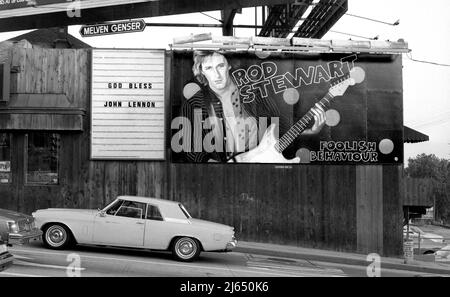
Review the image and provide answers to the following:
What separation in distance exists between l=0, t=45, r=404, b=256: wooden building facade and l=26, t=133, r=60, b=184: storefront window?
0.10 ft

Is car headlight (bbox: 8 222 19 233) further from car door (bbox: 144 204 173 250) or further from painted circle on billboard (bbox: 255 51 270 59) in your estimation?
painted circle on billboard (bbox: 255 51 270 59)

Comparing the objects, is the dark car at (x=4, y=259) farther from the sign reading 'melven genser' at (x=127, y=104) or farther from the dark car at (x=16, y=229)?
the sign reading 'melven genser' at (x=127, y=104)

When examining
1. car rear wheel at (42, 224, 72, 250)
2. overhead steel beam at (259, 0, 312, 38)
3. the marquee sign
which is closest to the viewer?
car rear wheel at (42, 224, 72, 250)

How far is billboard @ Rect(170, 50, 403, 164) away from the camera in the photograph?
15344 millimetres

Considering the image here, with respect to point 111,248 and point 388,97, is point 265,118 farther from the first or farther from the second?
point 111,248

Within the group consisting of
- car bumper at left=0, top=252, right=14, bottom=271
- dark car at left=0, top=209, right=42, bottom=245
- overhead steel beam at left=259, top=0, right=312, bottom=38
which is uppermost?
overhead steel beam at left=259, top=0, right=312, bottom=38

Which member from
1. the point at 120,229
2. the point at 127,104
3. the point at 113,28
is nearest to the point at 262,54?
the point at 127,104

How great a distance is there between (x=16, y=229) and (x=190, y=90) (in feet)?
22.2

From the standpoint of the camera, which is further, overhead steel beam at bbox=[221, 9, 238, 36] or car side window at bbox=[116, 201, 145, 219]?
overhead steel beam at bbox=[221, 9, 238, 36]

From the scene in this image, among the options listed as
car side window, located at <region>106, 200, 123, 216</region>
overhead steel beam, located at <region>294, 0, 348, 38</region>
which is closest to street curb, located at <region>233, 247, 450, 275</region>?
car side window, located at <region>106, 200, 123, 216</region>

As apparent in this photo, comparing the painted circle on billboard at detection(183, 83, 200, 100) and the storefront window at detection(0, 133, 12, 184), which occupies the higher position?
the painted circle on billboard at detection(183, 83, 200, 100)

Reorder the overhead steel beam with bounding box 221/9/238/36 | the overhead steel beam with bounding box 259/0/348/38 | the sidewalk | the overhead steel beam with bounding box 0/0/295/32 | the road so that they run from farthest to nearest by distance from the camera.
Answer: the overhead steel beam with bounding box 221/9/238/36 → the overhead steel beam with bounding box 259/0/348/38 → the overhead steel beam with bounding box 0/0/295/32 → the sidewalk → the road

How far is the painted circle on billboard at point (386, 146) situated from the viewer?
15.4m
